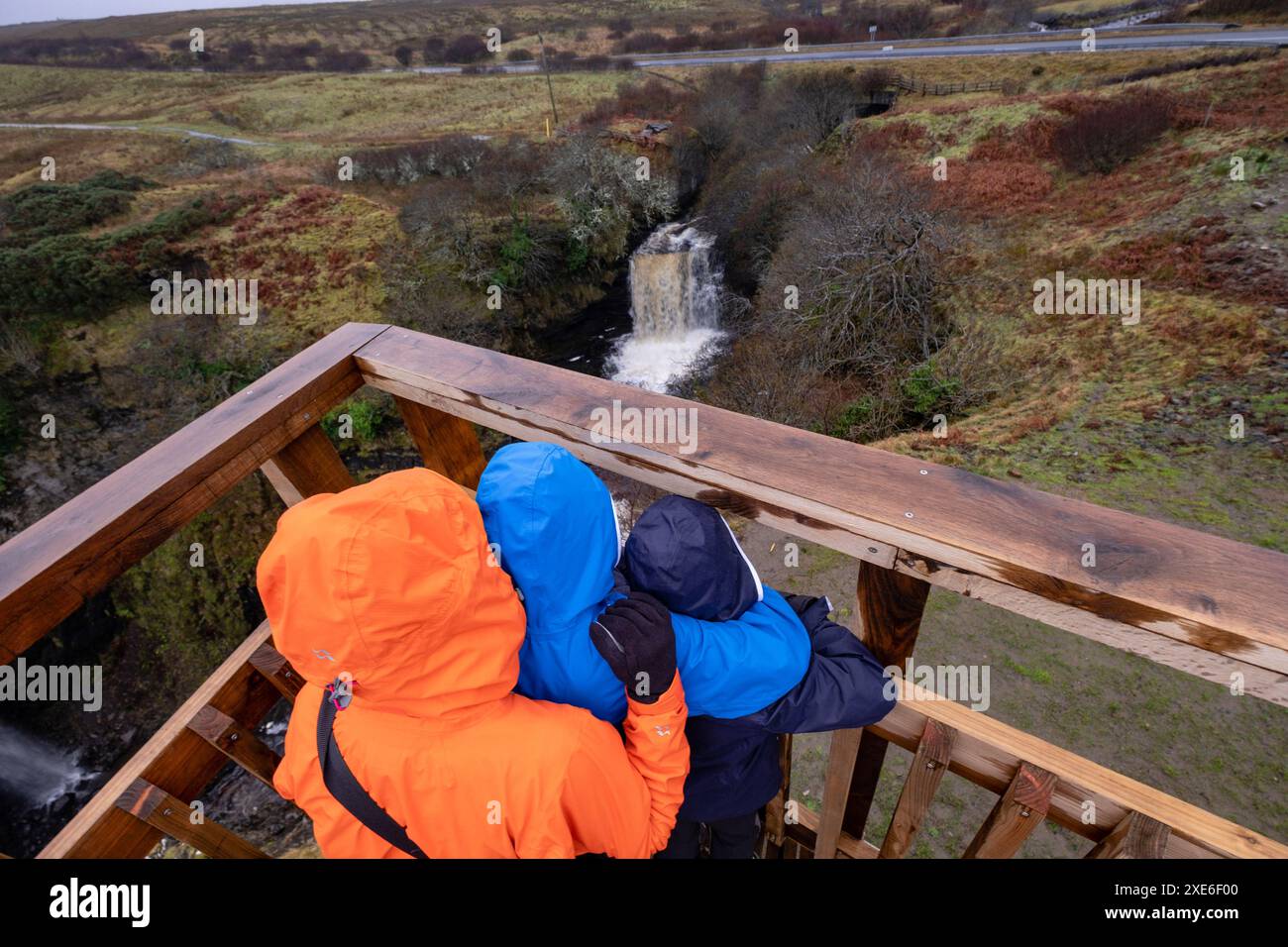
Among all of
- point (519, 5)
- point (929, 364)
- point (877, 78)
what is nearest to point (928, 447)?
point (929, 364)

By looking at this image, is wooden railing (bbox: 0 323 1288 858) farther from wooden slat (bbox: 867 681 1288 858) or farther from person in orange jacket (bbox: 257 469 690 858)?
person in orange jacket (bbox: 257 469 690 858)

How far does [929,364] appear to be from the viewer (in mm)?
9883

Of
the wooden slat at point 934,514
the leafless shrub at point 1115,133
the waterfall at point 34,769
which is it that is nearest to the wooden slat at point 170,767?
the wooden slat at point 934,514

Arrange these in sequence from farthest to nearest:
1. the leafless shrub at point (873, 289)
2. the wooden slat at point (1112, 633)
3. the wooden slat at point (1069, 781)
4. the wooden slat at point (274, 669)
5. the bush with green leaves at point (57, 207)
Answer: the bush with green leaves at point (57, 207), the leafless shrub at point (873, 289), the wooden slat at point (274, 669), the wooden slat at point (1069, 781), the wooden slat at point (1112, 633)

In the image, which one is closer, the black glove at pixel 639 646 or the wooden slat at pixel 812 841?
the black glove at pixel 639 646

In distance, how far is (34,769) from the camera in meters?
11.4

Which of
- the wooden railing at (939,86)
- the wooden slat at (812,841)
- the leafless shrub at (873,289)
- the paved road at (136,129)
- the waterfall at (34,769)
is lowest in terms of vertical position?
the waterfall at (34,769)

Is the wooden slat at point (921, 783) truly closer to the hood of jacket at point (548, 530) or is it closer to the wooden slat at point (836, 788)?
the wooden slat at point (836, 788)

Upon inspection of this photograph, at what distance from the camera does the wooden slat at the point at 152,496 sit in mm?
1189

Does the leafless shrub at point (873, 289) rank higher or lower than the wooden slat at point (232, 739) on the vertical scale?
higher

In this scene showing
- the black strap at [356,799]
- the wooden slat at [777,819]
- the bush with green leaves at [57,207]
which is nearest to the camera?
the black strap at [356,799]

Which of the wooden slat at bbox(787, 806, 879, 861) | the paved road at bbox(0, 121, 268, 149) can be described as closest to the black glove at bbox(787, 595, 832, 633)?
the wooden slat at bbox(787, 806, 879, 861)

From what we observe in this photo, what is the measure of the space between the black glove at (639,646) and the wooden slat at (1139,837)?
973 mm

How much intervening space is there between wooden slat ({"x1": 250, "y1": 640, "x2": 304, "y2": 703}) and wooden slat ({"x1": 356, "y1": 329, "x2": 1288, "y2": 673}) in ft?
3.02
